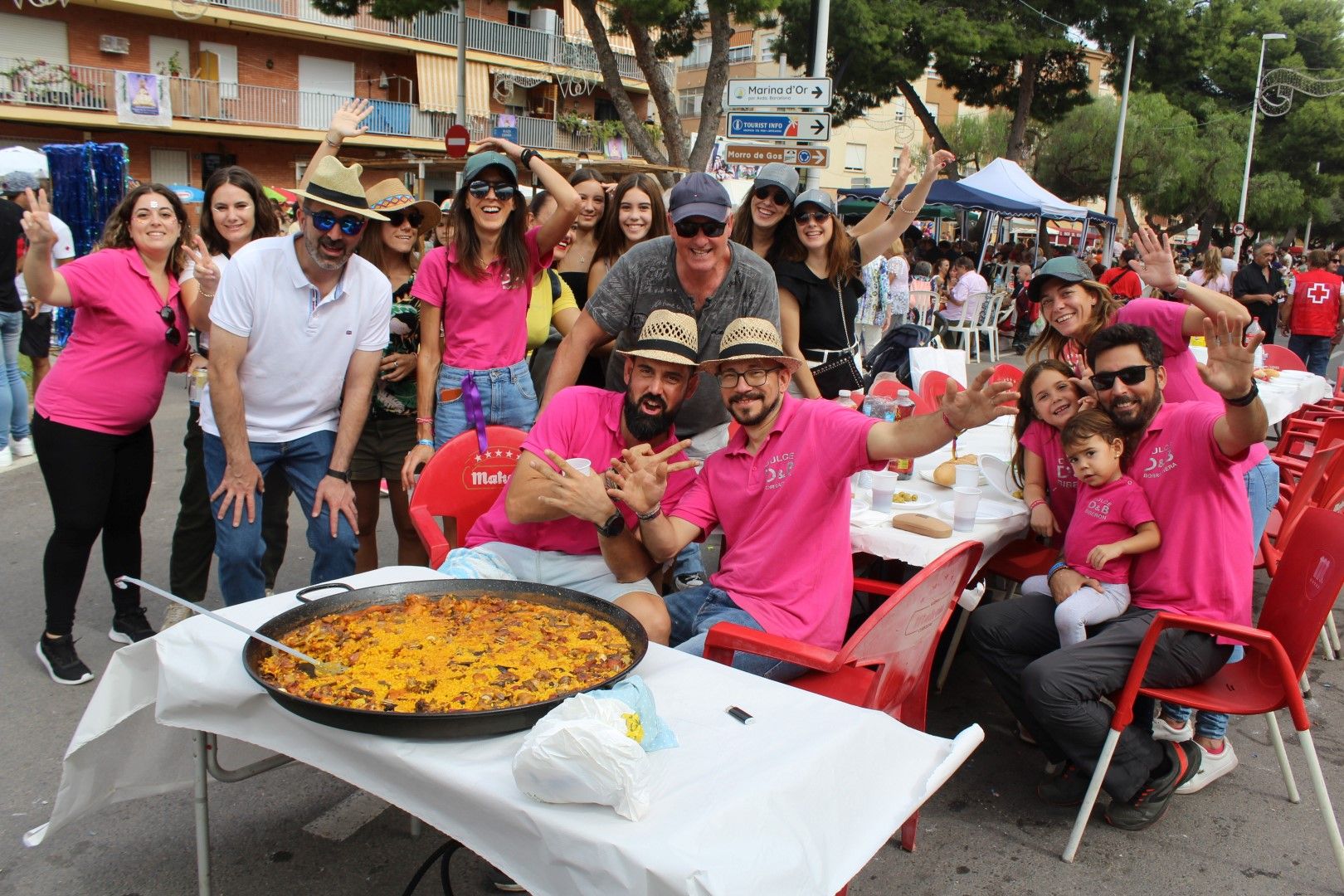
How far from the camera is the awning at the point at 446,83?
31.6 meters

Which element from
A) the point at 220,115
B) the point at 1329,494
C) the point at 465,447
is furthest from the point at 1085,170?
the point at 465,447

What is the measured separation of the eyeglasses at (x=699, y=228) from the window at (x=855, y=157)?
48.1 m

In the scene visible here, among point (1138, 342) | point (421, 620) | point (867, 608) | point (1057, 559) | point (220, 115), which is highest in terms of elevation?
point (220, 115)

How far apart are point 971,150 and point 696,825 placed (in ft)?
152

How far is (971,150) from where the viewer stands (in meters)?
43.7

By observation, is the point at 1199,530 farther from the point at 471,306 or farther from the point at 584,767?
the point at 471,306

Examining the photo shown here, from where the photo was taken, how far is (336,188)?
331cm

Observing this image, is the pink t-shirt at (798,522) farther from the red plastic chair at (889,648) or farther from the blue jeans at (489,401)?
the blue jeans at (489,401)

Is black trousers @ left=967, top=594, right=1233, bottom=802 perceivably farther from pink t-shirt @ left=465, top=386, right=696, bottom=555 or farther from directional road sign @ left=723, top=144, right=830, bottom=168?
directional road sign @ left=723, top=144, right=830, bottom=168

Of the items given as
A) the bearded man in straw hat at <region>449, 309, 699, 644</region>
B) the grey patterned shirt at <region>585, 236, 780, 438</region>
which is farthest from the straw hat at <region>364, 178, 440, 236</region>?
the bearded man in straw hat at <region>449, 309, 699, 644</region>

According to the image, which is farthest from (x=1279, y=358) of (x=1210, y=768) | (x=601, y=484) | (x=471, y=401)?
(x=601, y=484)

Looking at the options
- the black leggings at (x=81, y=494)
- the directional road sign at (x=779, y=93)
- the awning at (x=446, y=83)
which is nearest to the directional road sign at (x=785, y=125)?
the directional road sign at (x=779, y=93)

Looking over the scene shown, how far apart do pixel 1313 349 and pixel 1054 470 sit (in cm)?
1104

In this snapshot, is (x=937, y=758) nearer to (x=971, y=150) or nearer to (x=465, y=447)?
(x=465, y=447)
